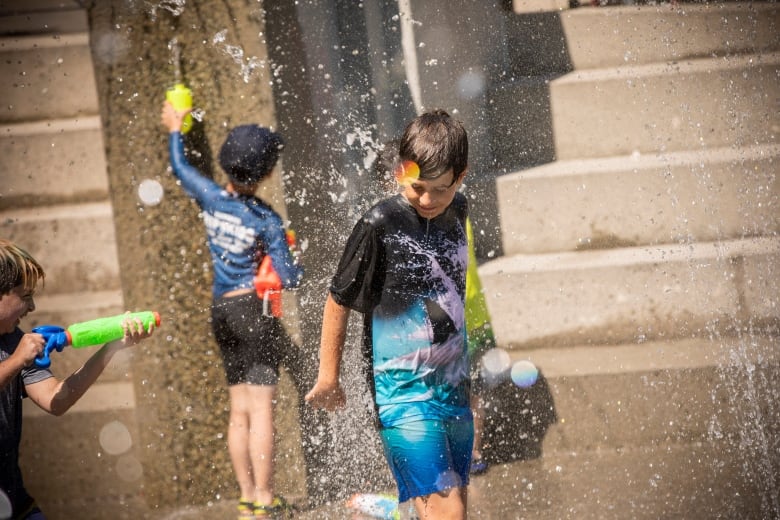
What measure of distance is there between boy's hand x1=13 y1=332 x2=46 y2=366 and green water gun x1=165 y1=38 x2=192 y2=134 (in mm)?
1898

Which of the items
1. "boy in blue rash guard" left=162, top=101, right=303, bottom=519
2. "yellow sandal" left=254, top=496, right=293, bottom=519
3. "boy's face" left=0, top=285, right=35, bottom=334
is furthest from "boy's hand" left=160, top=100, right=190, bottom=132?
"yellow sandal" left=254, top=496, right=293, bottom=519

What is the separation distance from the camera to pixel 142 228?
446 centimetres

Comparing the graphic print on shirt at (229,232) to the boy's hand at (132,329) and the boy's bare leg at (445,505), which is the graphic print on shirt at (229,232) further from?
the boy's bare leg at (445,505)

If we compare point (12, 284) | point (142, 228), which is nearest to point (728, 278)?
point (142, 228)

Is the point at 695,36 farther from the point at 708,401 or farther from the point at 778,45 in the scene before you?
the point at 708,401

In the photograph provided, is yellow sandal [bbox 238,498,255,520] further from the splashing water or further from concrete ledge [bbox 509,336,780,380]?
the splashing water

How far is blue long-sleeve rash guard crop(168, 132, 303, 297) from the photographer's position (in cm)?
411

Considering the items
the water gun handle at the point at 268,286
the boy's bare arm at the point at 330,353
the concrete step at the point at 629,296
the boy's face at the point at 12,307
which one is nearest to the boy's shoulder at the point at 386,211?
the boy's bare arm at the point at 330,353

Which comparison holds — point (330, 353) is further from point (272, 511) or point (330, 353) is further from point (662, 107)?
point (662, 107)

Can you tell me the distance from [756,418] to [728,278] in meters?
0.89

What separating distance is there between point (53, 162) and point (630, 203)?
12.4 feet

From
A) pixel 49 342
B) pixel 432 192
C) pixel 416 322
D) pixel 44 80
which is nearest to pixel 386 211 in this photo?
A: pixel 432 192

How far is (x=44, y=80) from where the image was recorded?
510cm

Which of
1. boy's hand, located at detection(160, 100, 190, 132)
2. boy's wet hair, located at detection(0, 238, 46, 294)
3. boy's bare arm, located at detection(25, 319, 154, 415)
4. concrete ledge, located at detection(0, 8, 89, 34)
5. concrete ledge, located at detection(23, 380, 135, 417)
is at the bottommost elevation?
concrete ledge, located at detection(23, 380, 135, 417)
